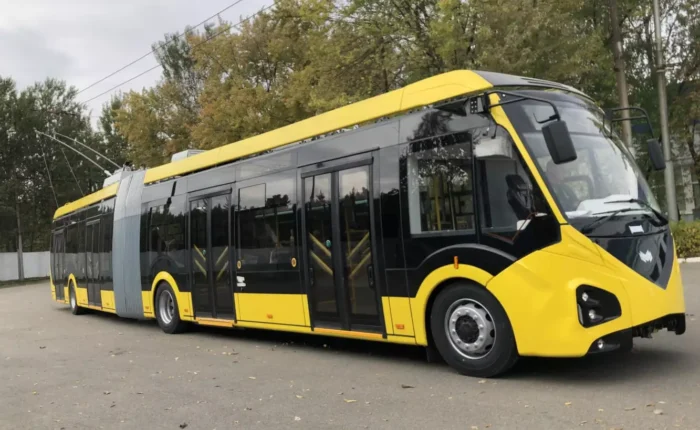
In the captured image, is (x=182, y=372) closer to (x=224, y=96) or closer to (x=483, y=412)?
(x=483, y=412)

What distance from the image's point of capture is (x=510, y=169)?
19.7 ft

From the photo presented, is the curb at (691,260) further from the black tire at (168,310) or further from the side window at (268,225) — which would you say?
the black tire at (168,310)

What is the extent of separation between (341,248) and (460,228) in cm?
187

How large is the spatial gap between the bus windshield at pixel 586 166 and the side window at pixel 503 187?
0.17 m

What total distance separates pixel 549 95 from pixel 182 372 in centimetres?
547

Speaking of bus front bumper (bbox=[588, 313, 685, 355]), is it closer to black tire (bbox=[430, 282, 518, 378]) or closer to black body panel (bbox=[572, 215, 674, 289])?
black body panel (bbox=[572, 215, 674, 289])

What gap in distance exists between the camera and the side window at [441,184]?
20.8 feet

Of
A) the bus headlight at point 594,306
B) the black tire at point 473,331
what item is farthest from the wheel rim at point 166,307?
the bus headlight at point 594,306

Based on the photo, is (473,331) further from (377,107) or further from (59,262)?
(59,262)

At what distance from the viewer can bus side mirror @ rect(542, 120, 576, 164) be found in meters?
5.41

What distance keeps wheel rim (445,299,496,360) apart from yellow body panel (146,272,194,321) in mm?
6250

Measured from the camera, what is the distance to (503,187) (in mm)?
6059

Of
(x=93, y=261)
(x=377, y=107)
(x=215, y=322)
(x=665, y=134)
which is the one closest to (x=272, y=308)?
(x=215, y=322)

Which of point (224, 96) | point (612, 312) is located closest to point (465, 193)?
point (612, 312)
